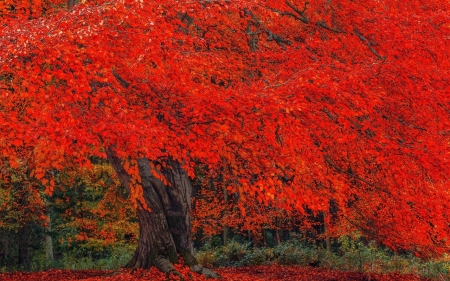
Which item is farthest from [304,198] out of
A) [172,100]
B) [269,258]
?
[269,258]

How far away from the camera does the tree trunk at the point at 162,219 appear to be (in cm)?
1452

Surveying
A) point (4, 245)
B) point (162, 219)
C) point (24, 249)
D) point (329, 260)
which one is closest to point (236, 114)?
point (162, 219)

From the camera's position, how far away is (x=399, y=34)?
1348 cm

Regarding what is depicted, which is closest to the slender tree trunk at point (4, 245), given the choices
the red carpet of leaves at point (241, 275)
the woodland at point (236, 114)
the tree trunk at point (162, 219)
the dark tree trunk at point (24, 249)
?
the dark tree trunk at point (24, 249)

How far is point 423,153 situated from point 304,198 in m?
2.86

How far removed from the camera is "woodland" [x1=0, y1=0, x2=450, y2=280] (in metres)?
10.3

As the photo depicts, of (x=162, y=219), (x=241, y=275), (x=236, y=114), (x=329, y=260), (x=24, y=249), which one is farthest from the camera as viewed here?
(x=24, y=249)

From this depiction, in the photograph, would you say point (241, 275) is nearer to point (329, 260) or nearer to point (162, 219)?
point (162, 219)

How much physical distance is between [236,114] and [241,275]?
6.82 metres

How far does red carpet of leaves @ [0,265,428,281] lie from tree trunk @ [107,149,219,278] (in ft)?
1.31

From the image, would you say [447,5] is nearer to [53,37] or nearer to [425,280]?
[425,280]

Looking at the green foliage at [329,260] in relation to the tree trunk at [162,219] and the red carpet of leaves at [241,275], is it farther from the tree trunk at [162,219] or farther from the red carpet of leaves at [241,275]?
the tree trunk at [162,219]

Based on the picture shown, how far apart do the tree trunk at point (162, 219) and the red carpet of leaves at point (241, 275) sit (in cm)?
40

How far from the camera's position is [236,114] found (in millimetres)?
12062
